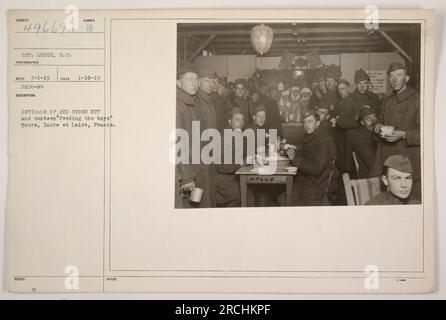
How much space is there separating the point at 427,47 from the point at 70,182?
38.8 inches

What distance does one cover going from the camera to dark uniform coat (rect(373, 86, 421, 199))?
4.12 feet

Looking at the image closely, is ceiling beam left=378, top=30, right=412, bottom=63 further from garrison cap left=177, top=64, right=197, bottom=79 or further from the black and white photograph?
garrison cap left=177, top=64, right=197, bottom=79

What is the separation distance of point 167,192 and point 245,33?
1.50 feet

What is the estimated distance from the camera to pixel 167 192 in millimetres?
1257

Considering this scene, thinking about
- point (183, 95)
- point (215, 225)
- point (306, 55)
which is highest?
point (306, 55)

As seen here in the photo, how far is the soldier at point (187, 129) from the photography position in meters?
1.25

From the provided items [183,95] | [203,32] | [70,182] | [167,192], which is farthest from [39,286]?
[203,32]

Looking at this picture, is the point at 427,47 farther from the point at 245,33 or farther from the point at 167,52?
the point at 167,52

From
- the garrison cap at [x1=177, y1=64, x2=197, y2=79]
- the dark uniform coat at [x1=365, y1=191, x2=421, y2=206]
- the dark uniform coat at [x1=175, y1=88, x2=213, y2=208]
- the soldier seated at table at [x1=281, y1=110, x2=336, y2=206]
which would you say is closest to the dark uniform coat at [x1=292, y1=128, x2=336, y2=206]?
the soldier seated at table at [x1=281, y1=110, x2=336, y2=206]

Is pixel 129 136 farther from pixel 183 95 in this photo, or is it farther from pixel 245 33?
pixel 245 33

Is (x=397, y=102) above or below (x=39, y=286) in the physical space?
above

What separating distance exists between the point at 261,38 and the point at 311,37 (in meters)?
0.13

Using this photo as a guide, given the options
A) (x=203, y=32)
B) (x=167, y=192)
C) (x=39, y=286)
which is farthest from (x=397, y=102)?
(x=39, y=286)

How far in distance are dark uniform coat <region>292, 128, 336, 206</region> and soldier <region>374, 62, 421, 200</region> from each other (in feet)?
0.43
